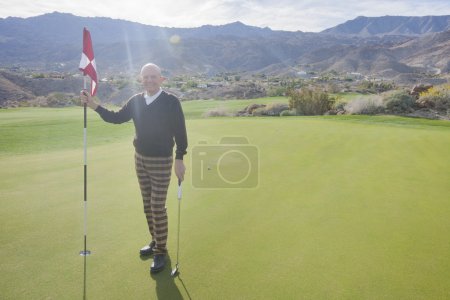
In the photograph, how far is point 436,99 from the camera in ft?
59.1

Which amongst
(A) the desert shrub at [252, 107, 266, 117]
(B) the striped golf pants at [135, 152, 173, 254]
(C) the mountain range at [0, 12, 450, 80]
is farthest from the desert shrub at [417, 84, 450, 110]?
(C) the mountain range at [0, 12, 450, 80]

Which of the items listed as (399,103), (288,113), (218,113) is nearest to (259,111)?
(288,113)

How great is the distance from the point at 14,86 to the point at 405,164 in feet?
206

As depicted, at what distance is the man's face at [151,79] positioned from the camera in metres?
3.79

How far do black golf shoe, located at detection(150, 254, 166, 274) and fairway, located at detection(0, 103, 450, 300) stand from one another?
0.05 meters

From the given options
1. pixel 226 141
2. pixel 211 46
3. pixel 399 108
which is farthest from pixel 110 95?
pixel 211 46

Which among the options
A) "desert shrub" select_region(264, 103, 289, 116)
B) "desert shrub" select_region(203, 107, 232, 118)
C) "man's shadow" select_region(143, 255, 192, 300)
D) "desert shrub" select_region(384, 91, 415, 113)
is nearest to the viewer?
"man's shadow" select_region(143, 255, 192, 300)

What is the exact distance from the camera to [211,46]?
17638 cm

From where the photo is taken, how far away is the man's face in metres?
3.79

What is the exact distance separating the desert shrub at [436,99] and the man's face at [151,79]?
17636mm

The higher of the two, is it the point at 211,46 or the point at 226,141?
the point at 211,46

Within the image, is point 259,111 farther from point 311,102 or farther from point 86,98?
point 86,98

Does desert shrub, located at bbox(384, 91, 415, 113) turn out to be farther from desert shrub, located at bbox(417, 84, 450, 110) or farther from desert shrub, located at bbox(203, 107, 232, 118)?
desert shrub, located at bbox(203, 107, 232, 118)

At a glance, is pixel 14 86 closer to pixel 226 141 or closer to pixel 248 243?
pixel 226 141
